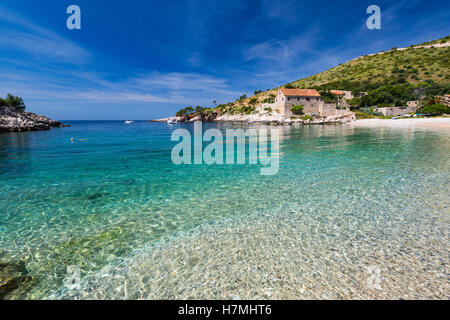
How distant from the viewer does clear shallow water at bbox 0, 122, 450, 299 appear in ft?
12.0

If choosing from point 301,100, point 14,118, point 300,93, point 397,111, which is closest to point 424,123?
point 397,111

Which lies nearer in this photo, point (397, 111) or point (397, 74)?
point (397, 111)

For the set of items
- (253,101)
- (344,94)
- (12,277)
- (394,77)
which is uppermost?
(394,77)

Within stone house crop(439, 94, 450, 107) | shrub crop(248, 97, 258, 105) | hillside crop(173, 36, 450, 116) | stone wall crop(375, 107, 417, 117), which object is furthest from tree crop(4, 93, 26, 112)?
stone house crop(439, 94, 450, 107)

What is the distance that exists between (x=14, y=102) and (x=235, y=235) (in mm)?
81869

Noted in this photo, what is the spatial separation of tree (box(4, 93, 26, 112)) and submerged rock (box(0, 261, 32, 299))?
75.1 meters

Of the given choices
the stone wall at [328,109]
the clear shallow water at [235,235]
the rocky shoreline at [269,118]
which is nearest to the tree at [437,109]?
the rocky shoreline at [269,118]

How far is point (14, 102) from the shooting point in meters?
56.6

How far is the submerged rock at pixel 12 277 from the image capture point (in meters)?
3.63

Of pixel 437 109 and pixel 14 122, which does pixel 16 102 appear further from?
pixel 437 109

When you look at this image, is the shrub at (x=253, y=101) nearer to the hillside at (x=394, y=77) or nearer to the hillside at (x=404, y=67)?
the hillside at (x=394, y=77)

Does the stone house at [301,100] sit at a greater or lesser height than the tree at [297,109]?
greater
